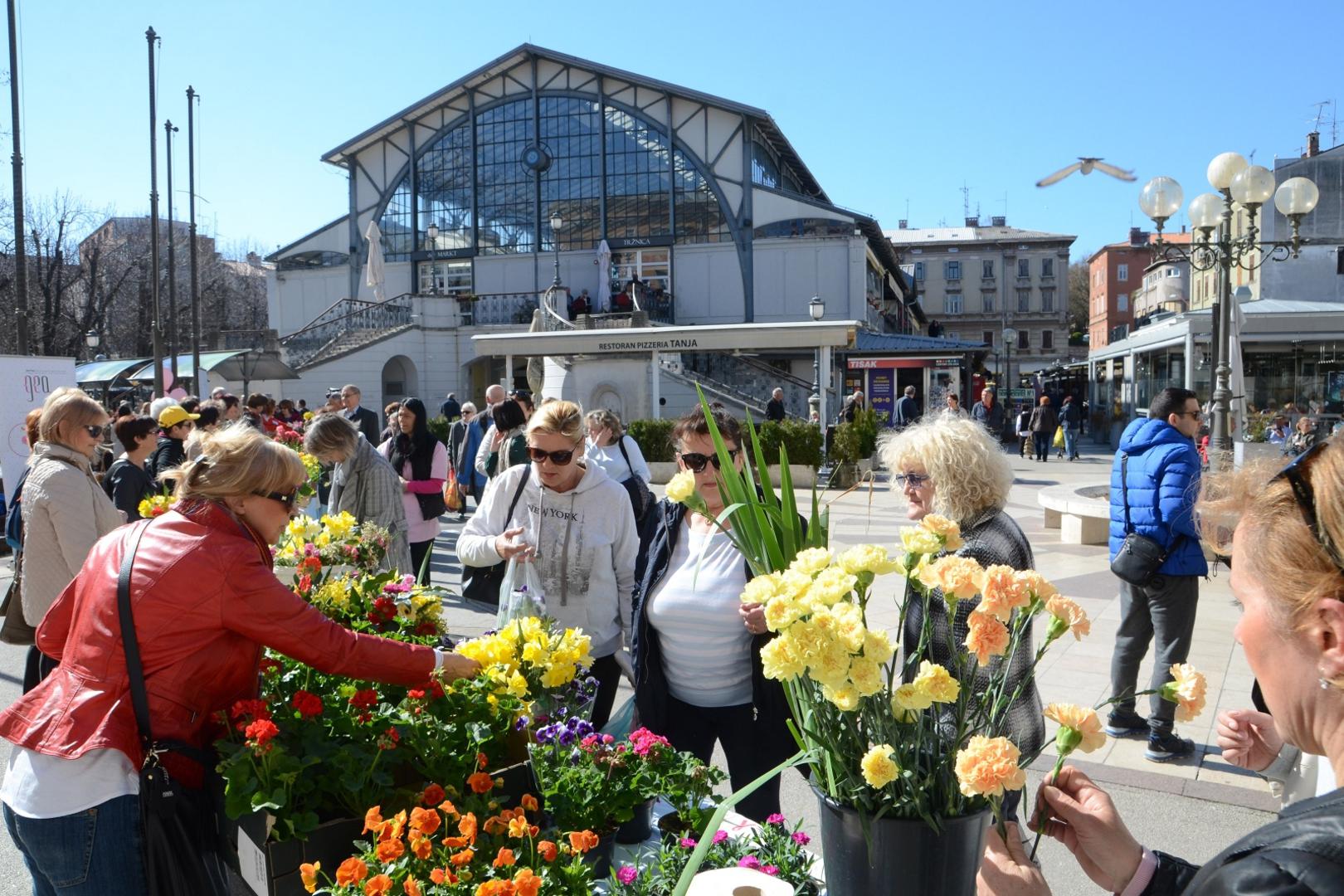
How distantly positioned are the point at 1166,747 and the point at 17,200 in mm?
16916

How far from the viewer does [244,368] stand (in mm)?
20000

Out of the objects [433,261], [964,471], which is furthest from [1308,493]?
[433,261]

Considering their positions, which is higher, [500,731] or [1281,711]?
[1281,711]

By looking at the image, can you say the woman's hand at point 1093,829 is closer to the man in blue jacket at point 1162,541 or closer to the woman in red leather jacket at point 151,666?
the woman in red leather jacket at point 151,666

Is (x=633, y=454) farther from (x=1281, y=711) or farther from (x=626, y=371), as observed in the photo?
(x=626, y=371)

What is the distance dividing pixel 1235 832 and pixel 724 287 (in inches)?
1285

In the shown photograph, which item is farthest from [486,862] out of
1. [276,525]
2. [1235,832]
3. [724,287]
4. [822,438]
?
[724,287]

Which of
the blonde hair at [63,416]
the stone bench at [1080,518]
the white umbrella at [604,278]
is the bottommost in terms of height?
the stone bench at [1080,518]

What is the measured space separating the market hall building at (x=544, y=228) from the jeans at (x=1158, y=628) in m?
28.5

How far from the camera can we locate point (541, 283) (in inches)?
1480

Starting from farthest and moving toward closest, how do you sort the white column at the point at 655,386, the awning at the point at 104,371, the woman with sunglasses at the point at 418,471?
the awning at the point at 104,371 → the white column at the point at 655,386 → the woman with sunglasses at the point at 418,471

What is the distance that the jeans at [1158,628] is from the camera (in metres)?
4.70

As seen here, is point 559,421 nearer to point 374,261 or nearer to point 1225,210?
point 1225,210

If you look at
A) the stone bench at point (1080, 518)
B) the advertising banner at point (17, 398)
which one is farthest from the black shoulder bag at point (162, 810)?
the stone bench at point (1080, 518)
